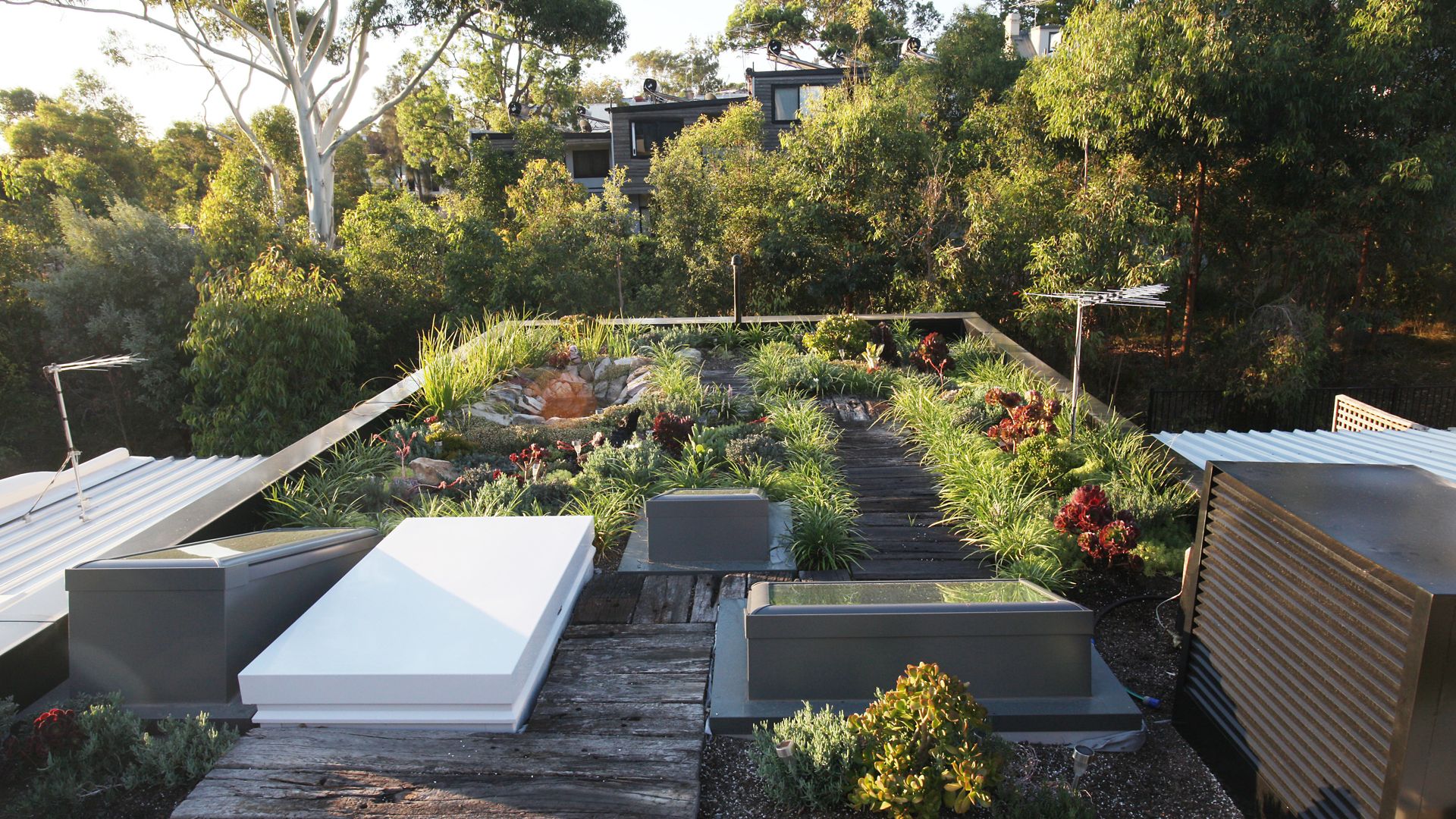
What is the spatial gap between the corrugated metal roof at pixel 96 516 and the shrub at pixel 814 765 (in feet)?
8.35

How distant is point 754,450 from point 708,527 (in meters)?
1.11

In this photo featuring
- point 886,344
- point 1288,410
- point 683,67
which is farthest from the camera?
point 683,67

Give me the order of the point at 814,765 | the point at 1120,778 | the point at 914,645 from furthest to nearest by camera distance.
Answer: the point at 914,645 < the point at 1120,778 < the point at 814,765

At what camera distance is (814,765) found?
217cm

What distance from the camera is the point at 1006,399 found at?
5.46m

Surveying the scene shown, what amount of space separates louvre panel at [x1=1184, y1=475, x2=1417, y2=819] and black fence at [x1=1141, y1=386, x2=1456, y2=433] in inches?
349

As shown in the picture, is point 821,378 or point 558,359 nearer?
point 821,378

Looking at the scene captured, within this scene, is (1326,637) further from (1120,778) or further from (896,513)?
(896,513)

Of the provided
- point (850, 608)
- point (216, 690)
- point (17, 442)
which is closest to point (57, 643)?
point (216, 690)

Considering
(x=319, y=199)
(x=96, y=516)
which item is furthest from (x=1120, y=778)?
(x=319, y=199)

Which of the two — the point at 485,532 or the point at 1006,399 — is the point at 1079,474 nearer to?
the point at 1006,399

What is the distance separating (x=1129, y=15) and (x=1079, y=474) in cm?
679

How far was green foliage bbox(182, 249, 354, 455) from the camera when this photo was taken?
9.73 metres

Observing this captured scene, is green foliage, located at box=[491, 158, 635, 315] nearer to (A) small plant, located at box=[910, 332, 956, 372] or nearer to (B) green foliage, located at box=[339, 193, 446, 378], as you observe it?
(B) green foliage, located at box=[339, 193, 446, 378]
